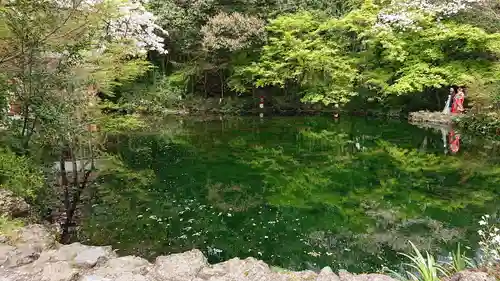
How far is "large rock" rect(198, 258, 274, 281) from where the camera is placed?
4710mm

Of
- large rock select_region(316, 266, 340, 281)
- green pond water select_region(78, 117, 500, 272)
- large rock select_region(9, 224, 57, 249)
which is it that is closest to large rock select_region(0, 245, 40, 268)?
large rock select_region(9, 224, 57, 249)

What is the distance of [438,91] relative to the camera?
22.2 meters

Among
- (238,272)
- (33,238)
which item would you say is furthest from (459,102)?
(33,238)

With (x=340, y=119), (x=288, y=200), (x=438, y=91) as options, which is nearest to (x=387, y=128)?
(x=340, y=119)

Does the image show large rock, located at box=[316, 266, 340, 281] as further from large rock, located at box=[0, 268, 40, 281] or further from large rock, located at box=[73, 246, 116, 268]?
large rock, located at box=[0, 268, 40, 281]

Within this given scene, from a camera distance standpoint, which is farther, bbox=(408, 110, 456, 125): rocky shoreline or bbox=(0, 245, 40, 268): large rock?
bbox=(408, 110, 456, 125): rocky shoreline

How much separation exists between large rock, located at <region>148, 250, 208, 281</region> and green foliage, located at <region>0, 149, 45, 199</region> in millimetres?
3075

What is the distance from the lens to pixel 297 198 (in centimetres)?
972

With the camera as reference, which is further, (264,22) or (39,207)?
(264,22)

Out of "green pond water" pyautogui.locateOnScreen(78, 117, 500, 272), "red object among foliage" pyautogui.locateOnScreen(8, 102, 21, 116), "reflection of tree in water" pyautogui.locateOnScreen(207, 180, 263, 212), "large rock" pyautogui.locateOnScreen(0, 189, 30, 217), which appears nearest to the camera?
"large rock" pyautogui.locateOnScreen(0, 189, 30, 217)

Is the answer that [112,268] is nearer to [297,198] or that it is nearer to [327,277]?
[327,277]

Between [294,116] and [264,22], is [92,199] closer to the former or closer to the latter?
[294,116]

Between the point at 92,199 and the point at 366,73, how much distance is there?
16.6 meters

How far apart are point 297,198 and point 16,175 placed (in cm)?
548
